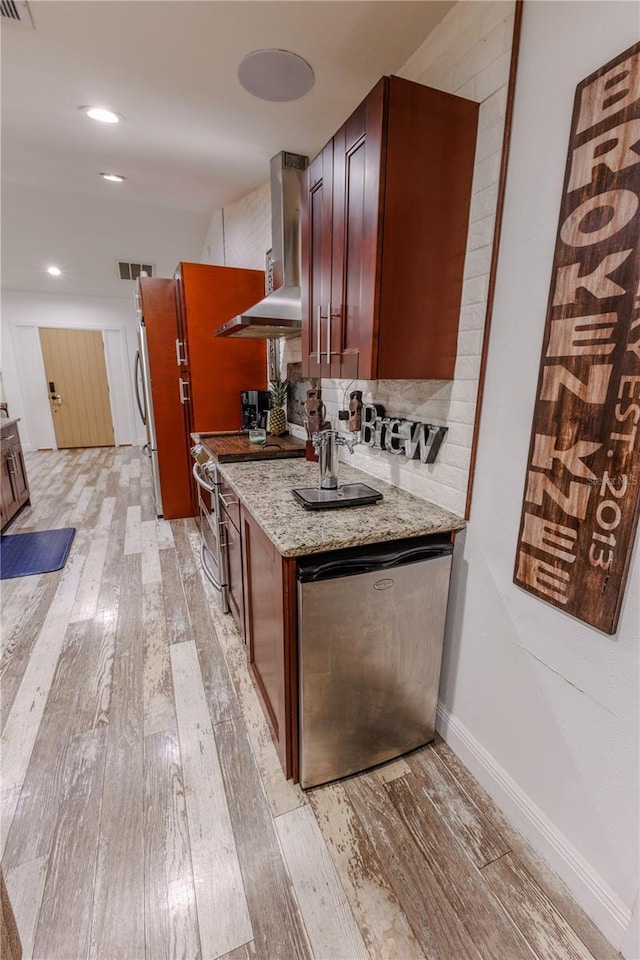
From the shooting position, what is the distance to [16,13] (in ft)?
5.01

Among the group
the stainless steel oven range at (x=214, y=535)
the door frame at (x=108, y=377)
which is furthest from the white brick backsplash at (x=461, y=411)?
the door frame at (x=108, y=377)

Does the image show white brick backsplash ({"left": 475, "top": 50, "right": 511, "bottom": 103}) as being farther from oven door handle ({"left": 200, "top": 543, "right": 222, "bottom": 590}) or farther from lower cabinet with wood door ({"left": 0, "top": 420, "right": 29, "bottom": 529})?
lower cabinet with wood door ({"left": 0, "top": 420, "right": 29, "bottom": 529})

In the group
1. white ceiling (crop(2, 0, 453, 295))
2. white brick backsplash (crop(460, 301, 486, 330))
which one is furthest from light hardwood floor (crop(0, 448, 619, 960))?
white ceiling (crop(2, 0, 453, 295))

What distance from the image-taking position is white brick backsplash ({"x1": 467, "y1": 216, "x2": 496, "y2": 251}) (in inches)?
48.7

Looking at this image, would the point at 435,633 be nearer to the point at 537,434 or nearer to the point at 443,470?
the point at 443,470

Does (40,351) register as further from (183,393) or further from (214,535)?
(214,535)

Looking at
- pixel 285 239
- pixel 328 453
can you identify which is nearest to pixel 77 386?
pixel 285 239

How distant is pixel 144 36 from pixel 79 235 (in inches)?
155

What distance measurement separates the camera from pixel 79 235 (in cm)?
472

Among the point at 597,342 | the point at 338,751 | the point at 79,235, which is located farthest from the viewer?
the point at 79,235

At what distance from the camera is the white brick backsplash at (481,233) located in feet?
4.06

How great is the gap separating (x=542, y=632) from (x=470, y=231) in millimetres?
1298

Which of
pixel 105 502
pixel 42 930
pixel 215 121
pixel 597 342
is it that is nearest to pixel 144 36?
pixel 215 121

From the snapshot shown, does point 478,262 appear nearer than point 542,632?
No
